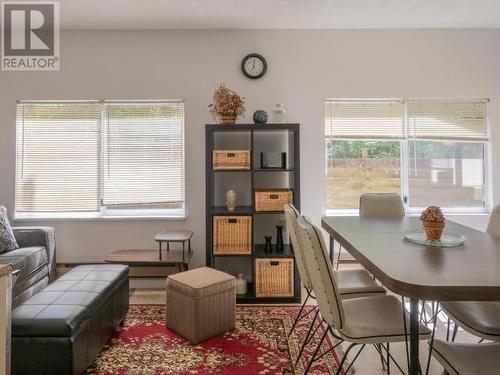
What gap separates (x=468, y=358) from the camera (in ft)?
4.15

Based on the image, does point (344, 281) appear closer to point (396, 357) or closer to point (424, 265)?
point (396, 357)

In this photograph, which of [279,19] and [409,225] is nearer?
[409,225]

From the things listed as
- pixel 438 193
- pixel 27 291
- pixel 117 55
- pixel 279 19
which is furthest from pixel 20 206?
pixel 438 193

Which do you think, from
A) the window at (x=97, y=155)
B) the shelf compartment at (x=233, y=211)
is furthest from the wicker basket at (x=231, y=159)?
the window at (x=97, y=155)

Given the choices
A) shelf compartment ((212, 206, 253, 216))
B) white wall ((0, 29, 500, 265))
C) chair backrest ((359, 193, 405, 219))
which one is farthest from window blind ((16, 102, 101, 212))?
chair backrest ((359, 193, 405, 219))

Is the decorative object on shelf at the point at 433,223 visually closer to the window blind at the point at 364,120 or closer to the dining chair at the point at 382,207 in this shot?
the dining chair at the point at 382,207

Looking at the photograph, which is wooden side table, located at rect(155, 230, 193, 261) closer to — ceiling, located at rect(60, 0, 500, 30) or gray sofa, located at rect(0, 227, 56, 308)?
gray sofa, located at rect(0, 227, 56, 308)

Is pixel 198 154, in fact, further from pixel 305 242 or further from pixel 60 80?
pixel 305 242

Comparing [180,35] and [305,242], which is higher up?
[180,35]

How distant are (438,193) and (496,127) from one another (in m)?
0.96

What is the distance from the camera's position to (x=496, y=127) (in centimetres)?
372

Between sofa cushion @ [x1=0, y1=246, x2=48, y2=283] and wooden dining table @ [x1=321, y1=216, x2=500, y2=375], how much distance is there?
8.14 ft

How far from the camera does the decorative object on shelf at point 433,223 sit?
5.88 feet

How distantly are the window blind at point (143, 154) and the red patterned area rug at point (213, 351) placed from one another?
140cm
